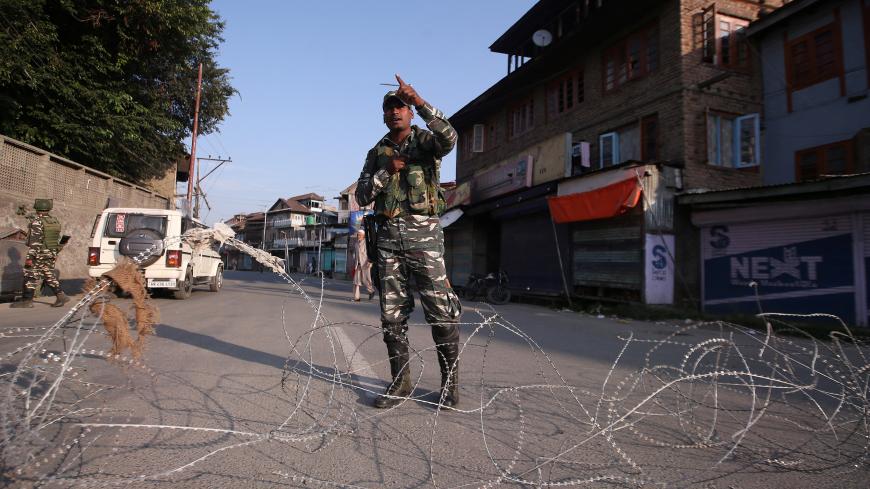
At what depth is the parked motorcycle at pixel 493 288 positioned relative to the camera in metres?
13.6

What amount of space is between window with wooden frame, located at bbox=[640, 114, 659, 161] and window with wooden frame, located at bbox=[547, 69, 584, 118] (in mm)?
2866

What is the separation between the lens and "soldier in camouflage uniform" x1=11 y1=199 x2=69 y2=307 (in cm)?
784

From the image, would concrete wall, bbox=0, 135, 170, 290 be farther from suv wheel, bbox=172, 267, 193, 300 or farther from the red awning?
the red awning

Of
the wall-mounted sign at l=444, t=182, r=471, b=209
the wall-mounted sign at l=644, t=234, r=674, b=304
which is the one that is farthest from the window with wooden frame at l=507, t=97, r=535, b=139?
the wall-mounted sign at l=644, t=234, r=674, b=304

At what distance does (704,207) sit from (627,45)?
5.36 meters

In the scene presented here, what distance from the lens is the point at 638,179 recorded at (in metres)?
10.2

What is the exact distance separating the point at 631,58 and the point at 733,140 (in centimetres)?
348

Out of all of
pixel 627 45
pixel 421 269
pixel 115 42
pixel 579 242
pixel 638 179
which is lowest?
pixel 421 269

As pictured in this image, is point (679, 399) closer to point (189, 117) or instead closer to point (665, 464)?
point (665, 464)

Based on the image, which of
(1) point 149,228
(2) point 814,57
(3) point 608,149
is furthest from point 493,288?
(2) point 814,57

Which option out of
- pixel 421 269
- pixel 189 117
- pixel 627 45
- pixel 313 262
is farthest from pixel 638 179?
pixel 313 262

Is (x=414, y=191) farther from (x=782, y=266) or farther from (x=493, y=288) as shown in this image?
(x=493, y=288)

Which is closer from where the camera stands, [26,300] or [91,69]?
[26,300]

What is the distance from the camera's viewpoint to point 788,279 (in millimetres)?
8867
